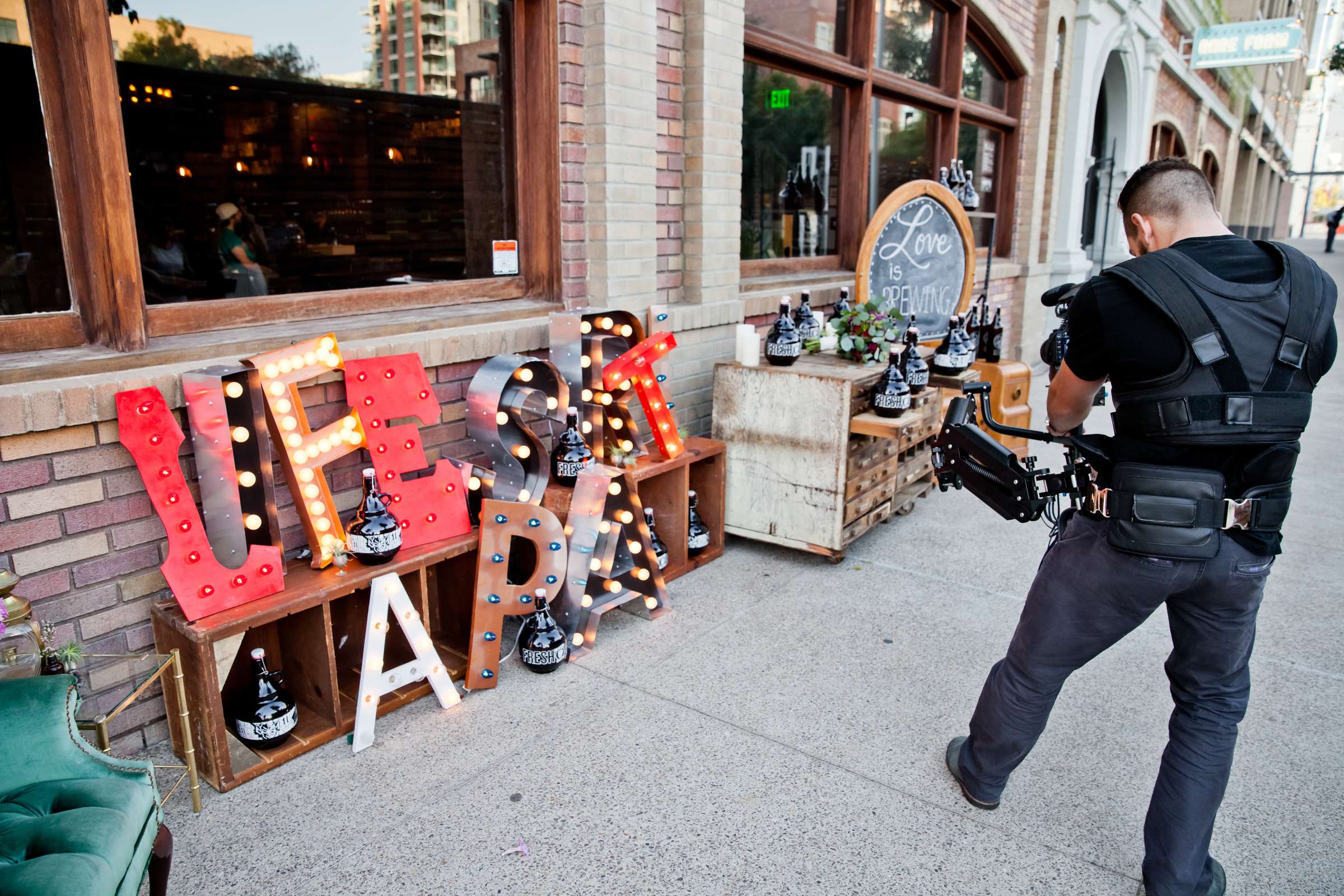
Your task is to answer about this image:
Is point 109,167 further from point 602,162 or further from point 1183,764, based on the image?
point 1183,764

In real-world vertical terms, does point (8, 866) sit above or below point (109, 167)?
below

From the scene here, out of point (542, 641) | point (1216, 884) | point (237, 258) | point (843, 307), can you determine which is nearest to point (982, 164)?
point (843, 307)

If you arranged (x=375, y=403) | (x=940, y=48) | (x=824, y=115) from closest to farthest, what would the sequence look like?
(x=375, y=403) < (x=824, y=115) < (x=940, y=48)

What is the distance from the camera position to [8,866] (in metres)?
1.69

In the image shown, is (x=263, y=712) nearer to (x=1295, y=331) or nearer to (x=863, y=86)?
(x=1295, y=331)

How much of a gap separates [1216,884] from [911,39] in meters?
6.64

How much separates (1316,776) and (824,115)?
17.0ft

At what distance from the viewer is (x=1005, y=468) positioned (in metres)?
2.45

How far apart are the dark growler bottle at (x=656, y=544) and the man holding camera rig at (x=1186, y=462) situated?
1904 mm

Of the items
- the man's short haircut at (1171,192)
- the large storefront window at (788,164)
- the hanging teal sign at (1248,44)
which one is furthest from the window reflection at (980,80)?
the hanging teal sign at (1248,44)

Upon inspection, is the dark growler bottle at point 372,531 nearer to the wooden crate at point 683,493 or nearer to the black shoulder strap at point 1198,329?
the wooden crate at point 683,493

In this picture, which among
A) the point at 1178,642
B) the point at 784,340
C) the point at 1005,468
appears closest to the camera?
the point at 1178,642

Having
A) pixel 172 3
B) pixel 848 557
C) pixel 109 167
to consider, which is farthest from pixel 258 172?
pixel 848 557

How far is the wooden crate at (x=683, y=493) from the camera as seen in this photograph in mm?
4238
